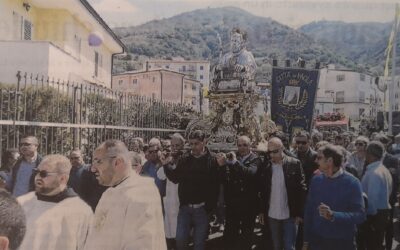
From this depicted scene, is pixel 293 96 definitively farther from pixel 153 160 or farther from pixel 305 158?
pixel 153 160

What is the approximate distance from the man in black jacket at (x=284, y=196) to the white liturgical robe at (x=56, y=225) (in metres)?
A: 1.84

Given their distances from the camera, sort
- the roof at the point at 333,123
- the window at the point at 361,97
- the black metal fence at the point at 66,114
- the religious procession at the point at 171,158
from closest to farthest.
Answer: the religious procession at the point at 171,158 < the black metal fence at the point at 66,114 < the window at the point at 361,97 < the roof at the point at 333,123

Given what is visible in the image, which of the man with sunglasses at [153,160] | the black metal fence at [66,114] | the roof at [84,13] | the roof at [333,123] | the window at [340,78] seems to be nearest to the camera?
the black metal fence at [66,114]

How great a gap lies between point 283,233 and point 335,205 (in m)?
0.98

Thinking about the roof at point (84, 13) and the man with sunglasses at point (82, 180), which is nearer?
the man with sunglasses at point (82, 180)

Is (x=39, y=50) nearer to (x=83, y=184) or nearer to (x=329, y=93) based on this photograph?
(x=83, y=184)

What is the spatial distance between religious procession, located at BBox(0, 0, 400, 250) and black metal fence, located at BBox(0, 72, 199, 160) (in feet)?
0.04

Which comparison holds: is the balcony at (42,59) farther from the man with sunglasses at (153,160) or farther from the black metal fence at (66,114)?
the man with sunglasses at (153,160)

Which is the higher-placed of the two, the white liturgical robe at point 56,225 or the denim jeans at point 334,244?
the white liturgical robe at point 56,225

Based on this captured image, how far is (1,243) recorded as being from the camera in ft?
4.24

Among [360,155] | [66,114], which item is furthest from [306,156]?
[66,114]

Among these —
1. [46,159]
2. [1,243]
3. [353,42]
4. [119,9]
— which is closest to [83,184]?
[46,159]

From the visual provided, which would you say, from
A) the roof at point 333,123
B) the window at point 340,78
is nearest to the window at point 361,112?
→ the roof at point 333,123

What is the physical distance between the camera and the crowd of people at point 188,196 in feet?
7.45
